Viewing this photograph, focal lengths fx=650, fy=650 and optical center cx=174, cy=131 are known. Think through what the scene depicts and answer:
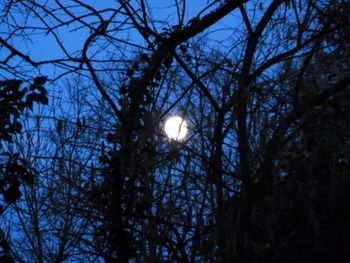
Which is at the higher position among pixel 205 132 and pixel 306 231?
pixel 205 132

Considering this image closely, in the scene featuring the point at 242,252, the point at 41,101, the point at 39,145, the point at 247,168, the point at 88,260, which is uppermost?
the point at 39,145

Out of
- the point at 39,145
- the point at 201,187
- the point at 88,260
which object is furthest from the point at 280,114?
the point at 39,145

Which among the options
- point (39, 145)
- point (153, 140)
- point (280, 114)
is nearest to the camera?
point (280, 114)

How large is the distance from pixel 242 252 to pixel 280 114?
1.02 meters

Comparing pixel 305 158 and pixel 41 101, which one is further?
pixel 305 158

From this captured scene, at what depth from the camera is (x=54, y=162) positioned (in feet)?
14.2

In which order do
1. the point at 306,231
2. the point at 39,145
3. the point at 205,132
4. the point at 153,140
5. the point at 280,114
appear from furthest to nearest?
the point at 39,145, the point at 205,132, the point at 153,140, the point at 280,114, the point at 306,231

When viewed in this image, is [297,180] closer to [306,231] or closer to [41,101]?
[306,231]

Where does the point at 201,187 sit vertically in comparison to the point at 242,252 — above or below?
above

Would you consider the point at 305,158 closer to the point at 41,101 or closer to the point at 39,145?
the point at 41,101

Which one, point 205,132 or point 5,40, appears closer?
point 5,40

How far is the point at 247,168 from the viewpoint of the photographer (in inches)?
158

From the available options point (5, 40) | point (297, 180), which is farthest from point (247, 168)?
point (5, 40)

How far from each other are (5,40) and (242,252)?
87.2 inches
